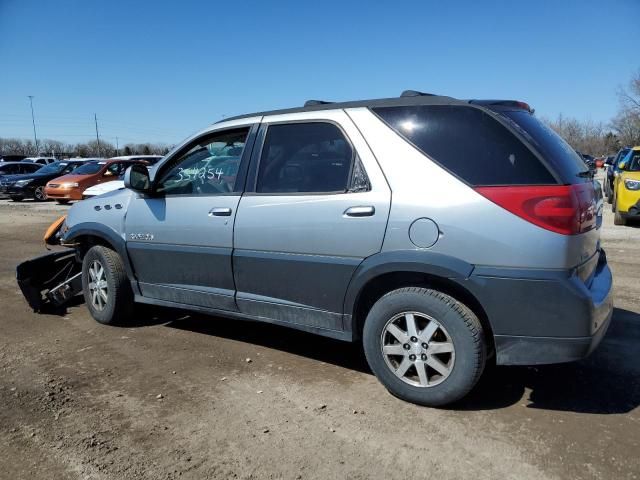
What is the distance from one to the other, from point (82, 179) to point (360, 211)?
58.3ft

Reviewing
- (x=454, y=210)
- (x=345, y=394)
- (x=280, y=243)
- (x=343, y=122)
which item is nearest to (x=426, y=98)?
(x=343, y=122)

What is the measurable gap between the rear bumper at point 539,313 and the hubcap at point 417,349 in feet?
1.02

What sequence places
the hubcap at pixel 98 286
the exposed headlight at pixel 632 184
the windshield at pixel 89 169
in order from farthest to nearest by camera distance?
the windshield at pixel 89 169 < the exposed headlight at pixel 632 184 < the hubcap at pixel 98 286

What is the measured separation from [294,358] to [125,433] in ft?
4.78

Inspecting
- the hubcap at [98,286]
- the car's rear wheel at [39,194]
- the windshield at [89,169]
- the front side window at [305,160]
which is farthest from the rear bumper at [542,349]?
the car's rear wheel at [39,194]

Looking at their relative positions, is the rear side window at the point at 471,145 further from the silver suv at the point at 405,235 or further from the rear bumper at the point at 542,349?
the rear bumper at the point at 542,349

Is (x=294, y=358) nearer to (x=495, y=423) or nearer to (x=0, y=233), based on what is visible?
(x=495, y=423)

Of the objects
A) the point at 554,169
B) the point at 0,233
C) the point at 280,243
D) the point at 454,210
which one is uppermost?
the point at 554,169

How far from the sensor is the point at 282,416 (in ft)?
10.6

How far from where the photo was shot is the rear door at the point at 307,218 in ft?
11.0

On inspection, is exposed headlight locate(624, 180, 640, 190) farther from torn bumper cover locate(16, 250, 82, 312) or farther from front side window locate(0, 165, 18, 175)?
front side window locate(0, 165, 18, 175)

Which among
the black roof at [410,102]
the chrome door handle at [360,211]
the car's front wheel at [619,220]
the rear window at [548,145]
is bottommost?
the car's front wheel at [619,220]

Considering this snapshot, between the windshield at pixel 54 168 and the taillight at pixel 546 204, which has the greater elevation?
the taillight at pixel 546 204

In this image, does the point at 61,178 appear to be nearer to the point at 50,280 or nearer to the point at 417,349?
the point at 50,280
